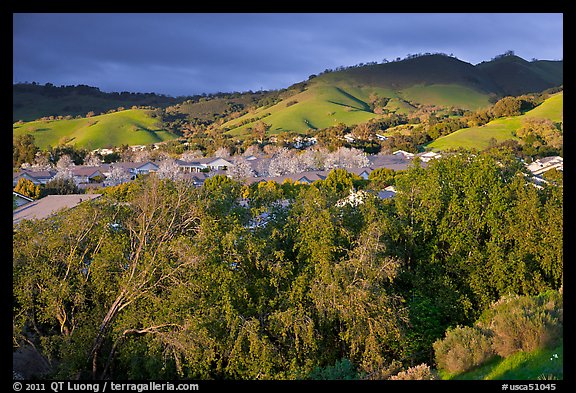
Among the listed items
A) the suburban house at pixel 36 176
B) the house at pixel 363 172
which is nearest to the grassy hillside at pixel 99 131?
the suburban house at pixel 36 176

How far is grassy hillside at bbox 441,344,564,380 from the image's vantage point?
8484 millimetres

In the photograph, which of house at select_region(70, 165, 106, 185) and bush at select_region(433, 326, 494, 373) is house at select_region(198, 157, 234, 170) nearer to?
house at select_region(70, 165, 106, 185)

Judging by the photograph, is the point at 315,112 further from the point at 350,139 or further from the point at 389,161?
the point at 389,161

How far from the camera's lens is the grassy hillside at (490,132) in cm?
8169

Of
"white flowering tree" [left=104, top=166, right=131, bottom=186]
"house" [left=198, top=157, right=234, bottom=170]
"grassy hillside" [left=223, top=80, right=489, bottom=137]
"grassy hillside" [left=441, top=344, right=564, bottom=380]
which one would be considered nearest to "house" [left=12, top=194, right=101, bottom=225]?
"grassy hillside" [left=441, top=344, right=564, bottom=380]

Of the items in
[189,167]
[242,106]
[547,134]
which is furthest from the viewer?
[242,106]

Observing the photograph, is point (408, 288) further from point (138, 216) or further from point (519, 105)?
point (519, 105)

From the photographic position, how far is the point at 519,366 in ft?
29.9

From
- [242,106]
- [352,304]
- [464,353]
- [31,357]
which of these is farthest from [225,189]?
[242,106]

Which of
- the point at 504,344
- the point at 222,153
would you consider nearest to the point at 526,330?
the point at 504,344

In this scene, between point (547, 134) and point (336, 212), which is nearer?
point (336, 212)
